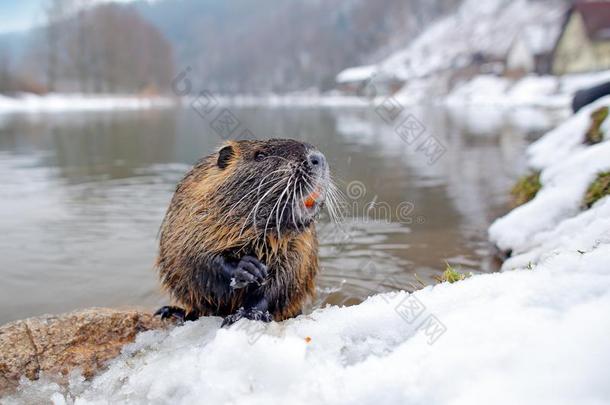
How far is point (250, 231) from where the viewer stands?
9.84 ft

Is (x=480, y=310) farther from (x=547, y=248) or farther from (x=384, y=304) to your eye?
(x=547, y=248)

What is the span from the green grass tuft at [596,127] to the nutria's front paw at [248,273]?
5333 mm

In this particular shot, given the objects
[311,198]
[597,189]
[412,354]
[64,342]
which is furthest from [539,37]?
[412,354]

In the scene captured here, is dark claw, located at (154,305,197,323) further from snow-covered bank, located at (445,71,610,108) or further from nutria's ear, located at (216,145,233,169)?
snow-covered bank, located at (445,71,610,108)

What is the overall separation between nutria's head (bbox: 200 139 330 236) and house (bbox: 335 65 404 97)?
7313 cm

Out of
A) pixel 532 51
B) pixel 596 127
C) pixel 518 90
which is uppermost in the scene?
pixel 532 51

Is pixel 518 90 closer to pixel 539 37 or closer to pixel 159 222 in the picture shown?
pixel 539 37

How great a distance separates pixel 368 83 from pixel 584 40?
34.2m

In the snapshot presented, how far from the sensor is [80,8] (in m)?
73.6

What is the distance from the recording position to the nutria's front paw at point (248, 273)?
9.14 feet

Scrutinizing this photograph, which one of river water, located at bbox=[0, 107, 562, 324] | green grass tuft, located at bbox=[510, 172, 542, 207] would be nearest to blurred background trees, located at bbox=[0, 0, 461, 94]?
river water, located at bbox=[0, 107, 562, 324]

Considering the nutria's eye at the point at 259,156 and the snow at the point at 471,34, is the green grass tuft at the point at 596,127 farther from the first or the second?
the snow at the point at 471,34

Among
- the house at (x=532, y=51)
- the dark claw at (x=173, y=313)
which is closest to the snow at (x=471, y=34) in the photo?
the house at (x=532, y=51)

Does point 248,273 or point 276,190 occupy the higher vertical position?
point 276,190
